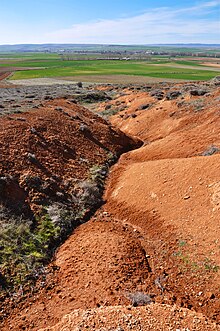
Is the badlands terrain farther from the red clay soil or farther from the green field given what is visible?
the green field

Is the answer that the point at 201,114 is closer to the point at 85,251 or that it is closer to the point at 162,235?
the point at 162,235

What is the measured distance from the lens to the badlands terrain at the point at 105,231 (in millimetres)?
9742

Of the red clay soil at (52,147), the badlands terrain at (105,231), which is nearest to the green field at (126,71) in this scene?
the red clay soil at (52,147)

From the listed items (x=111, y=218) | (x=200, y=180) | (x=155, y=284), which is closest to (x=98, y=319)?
(x=155, y=284)

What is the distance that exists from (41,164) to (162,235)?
8876mm

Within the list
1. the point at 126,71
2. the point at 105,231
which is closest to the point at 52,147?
the point at 105,231

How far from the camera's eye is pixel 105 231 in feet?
46.0

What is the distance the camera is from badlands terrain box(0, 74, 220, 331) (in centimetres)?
974

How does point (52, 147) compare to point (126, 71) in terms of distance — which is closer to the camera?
point (52, 147)

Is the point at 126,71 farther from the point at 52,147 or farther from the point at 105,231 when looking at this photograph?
the point at 105,231

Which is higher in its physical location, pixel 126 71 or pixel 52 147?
pixel 126 71

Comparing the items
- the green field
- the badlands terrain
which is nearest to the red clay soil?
the badlands terrain

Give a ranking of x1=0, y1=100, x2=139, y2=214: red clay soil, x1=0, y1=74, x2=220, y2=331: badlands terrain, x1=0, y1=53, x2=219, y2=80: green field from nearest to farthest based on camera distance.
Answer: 1. x1=0, y1=74, x2=220, y2=331: badlands terrain
2. x1=0, y1=100, x2=139, y2=214: red clay soil
3. x1=0, y1=53, x2=219, y2=80: green field

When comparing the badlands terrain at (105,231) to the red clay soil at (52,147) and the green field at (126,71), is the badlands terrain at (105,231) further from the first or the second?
the green field at (126,71)
